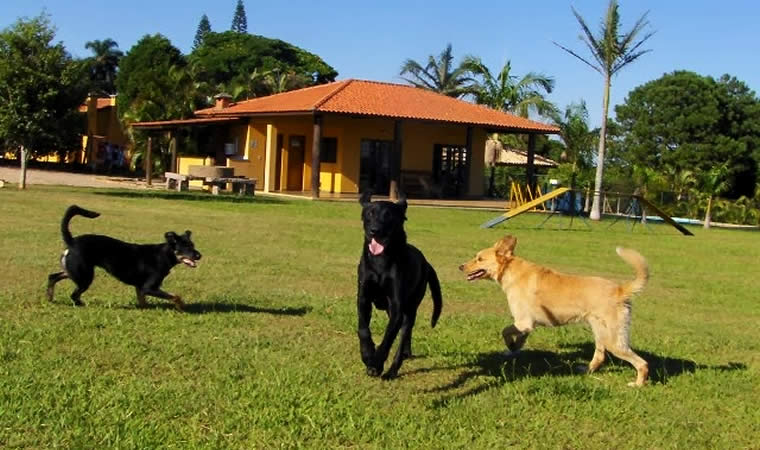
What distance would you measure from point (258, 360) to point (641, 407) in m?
2.51

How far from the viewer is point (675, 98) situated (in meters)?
51.8

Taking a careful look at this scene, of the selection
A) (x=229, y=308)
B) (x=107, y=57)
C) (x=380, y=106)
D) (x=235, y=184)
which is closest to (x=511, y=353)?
(x=229, y=308)

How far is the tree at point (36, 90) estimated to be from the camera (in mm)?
22750

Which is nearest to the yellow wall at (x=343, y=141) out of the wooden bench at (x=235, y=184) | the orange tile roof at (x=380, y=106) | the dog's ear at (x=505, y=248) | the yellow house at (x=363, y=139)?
the yellow house at (x=363, y=139)

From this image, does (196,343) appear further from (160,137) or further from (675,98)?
(675,98)

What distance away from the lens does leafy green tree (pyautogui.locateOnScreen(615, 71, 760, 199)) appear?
48969 millimetres

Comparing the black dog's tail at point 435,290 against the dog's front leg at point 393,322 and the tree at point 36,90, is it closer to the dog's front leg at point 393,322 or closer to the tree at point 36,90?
the dog's front leg at point 393,322

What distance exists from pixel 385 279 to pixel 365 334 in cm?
37

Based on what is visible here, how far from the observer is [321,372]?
212 inches

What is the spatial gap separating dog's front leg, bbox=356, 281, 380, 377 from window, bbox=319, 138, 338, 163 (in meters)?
28.2

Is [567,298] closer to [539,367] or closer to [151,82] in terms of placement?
[539,367]

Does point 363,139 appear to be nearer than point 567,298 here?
No

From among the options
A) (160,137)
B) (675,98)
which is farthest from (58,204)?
(675,98)

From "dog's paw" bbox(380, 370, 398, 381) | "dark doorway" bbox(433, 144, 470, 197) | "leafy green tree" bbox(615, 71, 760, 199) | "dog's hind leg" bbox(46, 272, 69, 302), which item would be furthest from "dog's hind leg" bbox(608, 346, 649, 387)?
"leafy green tree" bbox(615, 71, 760, 199)
